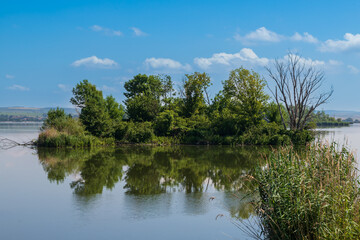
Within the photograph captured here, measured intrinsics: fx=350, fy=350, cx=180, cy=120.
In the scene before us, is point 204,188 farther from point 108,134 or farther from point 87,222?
point 108,134

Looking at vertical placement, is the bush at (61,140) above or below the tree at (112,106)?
below

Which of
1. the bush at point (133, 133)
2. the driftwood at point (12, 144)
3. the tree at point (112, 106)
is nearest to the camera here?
the driftwood at point (12, 144)

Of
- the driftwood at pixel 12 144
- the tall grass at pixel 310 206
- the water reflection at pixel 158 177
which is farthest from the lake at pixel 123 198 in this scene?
the driftwood at pixel 12 144

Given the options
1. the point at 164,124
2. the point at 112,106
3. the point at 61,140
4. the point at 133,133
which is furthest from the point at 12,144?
the point at 112,106

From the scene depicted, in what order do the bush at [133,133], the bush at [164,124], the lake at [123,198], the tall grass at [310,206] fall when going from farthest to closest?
the bush at [164,124] → the bush at [133,133] → the lake at [123,198] → the tall grass at [310,206]

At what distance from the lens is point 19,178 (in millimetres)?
13531

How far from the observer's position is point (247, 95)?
1203 inches

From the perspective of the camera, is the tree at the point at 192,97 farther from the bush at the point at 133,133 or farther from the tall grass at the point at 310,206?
the tall grass at the point at 310,206

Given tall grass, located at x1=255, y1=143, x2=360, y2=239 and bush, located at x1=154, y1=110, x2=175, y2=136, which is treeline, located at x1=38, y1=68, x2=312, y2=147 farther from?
tall grass, located at x1=255, y1=143, x2=360, y2=239

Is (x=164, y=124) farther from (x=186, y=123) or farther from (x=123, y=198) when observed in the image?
(x=123, y=198)

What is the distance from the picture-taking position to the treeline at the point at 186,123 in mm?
25344

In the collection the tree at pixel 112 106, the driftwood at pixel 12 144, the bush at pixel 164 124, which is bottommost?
the driftwood at pixel 12 144

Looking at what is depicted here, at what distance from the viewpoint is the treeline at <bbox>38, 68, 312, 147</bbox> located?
998 inches

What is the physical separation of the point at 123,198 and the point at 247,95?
72.6ft
